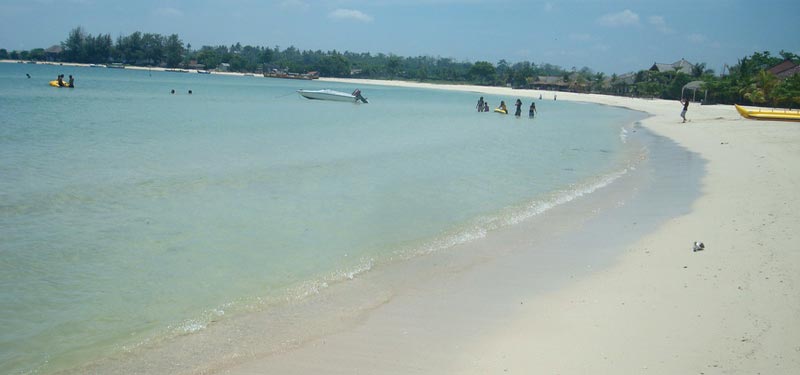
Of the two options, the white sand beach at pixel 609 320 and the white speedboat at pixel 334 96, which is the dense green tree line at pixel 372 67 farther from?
the white sand beach at pixel 609 320

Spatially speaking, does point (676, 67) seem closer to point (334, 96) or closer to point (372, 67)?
point (334, 96)

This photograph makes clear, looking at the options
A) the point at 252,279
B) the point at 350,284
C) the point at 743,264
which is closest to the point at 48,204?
the point at 252,279

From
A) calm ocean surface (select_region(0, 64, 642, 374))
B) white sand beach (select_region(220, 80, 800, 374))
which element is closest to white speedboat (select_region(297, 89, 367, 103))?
calm ocean surface (select_region(0, 64, 642, 374))

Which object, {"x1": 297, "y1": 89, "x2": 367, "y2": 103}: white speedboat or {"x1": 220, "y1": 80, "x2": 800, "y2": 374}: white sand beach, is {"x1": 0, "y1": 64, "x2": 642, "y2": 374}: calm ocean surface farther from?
{"x1": 297, "y1": 89, "x2": 367, "y2": 103}: white speedboat

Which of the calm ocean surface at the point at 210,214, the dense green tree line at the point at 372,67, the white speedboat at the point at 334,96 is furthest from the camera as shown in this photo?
the dense green tree line at the point at 372,67

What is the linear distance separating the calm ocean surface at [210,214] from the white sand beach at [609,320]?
1428mm

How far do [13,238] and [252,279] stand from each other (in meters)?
4.23

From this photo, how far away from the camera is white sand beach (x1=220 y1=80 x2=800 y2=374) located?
16.0ft

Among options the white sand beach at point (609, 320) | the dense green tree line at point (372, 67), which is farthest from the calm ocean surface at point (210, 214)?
the dense green tree line at point (372, 67)

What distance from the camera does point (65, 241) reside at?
28.7ft

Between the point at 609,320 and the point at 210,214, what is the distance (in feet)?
24.3

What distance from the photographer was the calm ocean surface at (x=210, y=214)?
249 inches

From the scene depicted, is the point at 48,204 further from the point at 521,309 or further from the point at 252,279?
the point at 521,309

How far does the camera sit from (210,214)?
10742 millimetres
